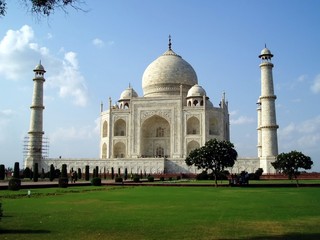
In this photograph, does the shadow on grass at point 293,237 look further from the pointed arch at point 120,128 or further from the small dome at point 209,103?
the pointed arch at point 120,128

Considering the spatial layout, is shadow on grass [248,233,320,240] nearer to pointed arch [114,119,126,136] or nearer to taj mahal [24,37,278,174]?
taj mahal [24,37,278,174]

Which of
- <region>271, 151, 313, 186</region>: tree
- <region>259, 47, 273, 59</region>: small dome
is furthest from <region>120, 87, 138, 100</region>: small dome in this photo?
<region>271, 151, 313, 186</region>: tree

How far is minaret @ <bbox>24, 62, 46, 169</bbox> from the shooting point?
35.4 metres

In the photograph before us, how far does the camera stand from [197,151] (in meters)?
21.3

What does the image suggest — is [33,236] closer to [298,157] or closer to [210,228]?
[210,228]

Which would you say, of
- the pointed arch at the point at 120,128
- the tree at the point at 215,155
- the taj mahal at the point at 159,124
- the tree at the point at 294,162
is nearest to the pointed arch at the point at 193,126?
the taj mahal at the point at 159,124

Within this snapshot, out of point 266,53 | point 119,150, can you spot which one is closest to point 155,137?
point 119,150

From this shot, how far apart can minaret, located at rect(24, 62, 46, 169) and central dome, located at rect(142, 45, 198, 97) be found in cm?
1029

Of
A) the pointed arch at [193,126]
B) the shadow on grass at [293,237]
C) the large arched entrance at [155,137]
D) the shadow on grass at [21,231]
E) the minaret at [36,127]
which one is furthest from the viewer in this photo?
the large arched entrance at [155,137]

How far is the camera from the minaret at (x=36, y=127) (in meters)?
35.4

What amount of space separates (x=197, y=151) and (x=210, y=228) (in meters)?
15.1

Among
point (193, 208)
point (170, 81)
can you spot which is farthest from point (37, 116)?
point (193, 208)

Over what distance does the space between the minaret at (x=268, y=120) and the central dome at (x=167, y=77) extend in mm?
8942

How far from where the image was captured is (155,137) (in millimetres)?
38781
